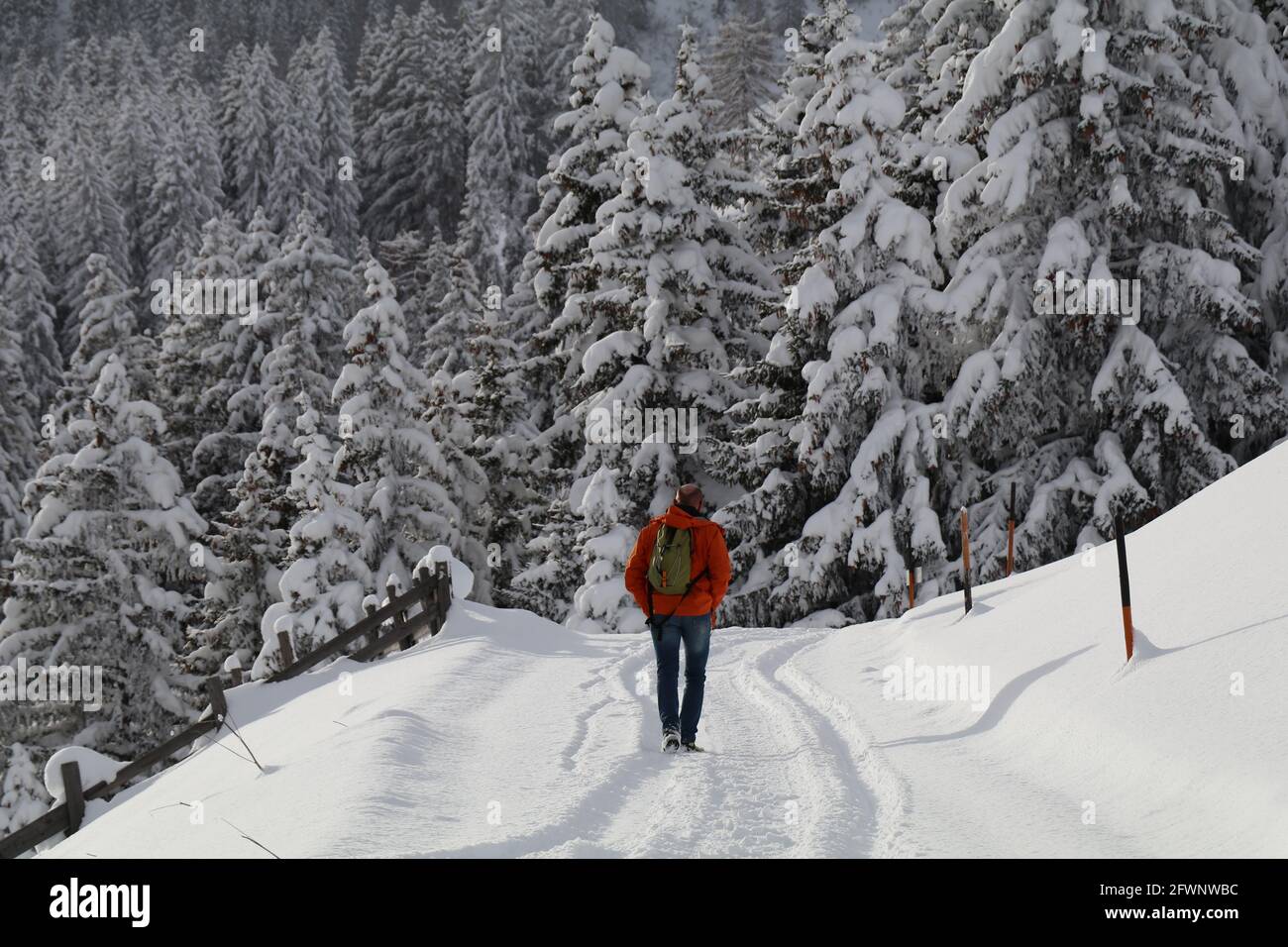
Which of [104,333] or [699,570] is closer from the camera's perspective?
[699,570]

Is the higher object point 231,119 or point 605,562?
point 231,119

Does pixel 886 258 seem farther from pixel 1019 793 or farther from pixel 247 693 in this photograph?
pixel 1019 793

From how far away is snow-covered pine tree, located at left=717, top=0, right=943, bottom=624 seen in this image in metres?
19.2

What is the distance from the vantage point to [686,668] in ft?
26.6

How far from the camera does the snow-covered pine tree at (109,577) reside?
85.8 feet

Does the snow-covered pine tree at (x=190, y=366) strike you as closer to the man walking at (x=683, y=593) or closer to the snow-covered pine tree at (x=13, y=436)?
the snow-covered pine tree at (x=13, y=436)

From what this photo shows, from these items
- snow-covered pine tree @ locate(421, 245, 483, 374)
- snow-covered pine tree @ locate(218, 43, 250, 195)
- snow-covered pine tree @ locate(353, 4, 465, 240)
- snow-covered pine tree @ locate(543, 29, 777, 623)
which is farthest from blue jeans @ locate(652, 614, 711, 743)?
snow-covered pine tree @ locate(218, 43, 250, 195)

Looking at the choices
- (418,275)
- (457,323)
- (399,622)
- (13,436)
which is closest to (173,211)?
(418,275)

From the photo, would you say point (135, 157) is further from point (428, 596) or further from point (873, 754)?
point (873, 754)

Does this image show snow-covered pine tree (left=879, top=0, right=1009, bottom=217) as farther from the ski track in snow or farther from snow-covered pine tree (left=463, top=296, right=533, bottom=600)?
the ski track in snow

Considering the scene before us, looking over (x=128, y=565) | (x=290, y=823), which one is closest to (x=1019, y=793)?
(x=290, y=823)

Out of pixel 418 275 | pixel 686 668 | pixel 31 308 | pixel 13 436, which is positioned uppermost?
pixel 418 275

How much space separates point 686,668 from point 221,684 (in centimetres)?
794

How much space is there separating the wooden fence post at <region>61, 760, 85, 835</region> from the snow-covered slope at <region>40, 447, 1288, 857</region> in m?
0.24
